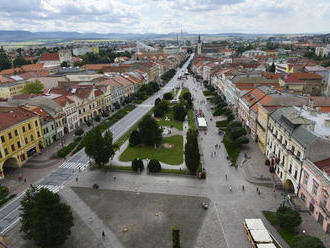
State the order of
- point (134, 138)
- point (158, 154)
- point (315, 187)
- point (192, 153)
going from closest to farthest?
point (315, 187) < point (192, 153) < point (158, 154) < point (134, 138)

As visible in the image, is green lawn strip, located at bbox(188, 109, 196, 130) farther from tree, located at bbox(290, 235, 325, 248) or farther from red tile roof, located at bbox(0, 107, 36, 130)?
tree, located at bbox(290, 235, 325, 248)

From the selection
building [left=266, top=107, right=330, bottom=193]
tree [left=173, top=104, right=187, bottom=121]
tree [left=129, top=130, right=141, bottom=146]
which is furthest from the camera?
tree [left=173, top=104, right=187, bottom=121]

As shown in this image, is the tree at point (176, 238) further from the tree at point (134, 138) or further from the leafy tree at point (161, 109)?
the leafy tree at point (161, 109)

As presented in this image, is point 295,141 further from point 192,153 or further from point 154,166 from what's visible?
point 154,166

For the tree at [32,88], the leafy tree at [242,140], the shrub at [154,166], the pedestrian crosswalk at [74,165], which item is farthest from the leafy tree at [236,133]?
the tree at [32,88]

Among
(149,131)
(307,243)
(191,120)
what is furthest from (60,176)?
(191,120)

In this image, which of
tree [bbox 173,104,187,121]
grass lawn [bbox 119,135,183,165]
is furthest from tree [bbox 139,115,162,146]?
tree [bbox 173,104,187,121]

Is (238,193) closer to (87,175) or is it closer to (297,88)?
(87,175)
